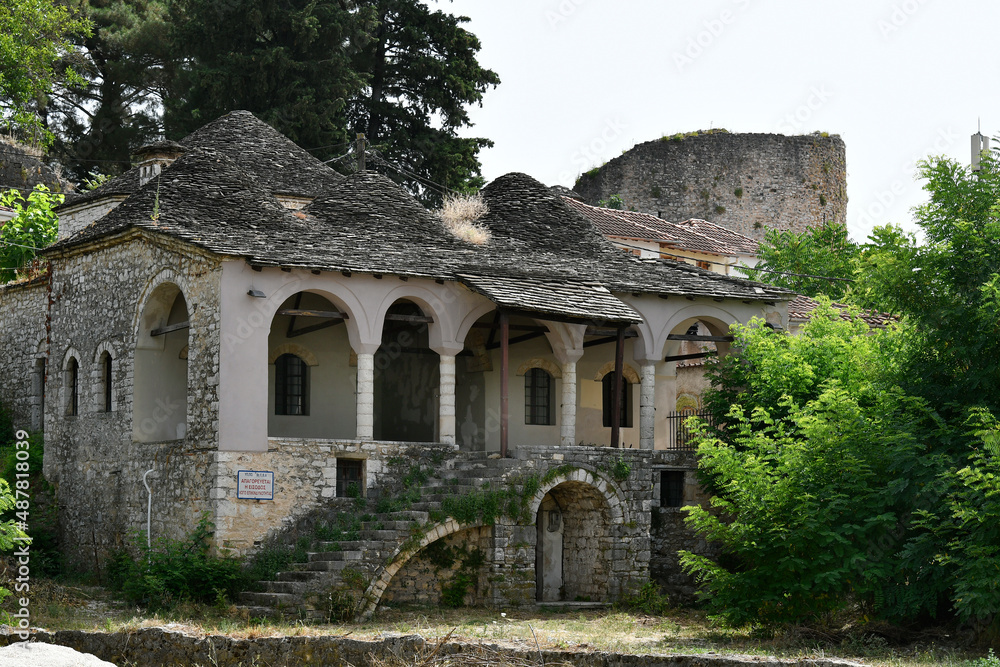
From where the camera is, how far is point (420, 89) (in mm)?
38344

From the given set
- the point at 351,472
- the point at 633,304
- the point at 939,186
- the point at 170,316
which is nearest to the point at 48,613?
the point at 351,472

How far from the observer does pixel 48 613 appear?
59.2 ft

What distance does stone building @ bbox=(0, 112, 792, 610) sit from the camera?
20.3 metres

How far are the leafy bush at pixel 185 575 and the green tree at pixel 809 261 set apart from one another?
2011 cm

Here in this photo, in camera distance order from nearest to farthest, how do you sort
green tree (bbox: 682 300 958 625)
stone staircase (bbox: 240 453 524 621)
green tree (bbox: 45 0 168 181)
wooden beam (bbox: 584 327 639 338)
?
green tree (bbox: 682 300 958 625) → stone staircase (bbox: 240 453 524 621) → wooden beam (bbox: 584 327 639 338) → green tree (bbox: 45 0 168 181)

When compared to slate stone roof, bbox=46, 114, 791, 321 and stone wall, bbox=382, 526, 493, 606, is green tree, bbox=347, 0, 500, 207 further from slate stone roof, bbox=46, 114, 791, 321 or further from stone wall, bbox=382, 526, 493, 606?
stone wall, bbox=382, 526, 493, 606

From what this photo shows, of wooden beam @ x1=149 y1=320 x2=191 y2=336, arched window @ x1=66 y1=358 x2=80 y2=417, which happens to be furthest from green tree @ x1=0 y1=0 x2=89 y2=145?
wooden beam @ x1=149 y1=320 x2=191 y2=336

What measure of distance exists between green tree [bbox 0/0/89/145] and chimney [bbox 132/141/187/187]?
10199mm

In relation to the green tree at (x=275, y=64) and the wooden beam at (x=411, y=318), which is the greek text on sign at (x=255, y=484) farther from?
the green tree at (x=275, y=64)

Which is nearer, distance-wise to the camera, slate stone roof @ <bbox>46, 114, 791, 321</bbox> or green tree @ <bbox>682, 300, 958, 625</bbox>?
green tree @ <bbox>682, 300, 958, 625</bbox>

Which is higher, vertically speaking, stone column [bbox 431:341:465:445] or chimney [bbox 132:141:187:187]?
chimney [bbox 132:141:187:187]

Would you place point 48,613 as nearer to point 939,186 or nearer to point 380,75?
point 939,186

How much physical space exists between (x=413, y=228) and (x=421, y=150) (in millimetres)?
13522

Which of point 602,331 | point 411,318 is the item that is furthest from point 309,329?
point 602,331
